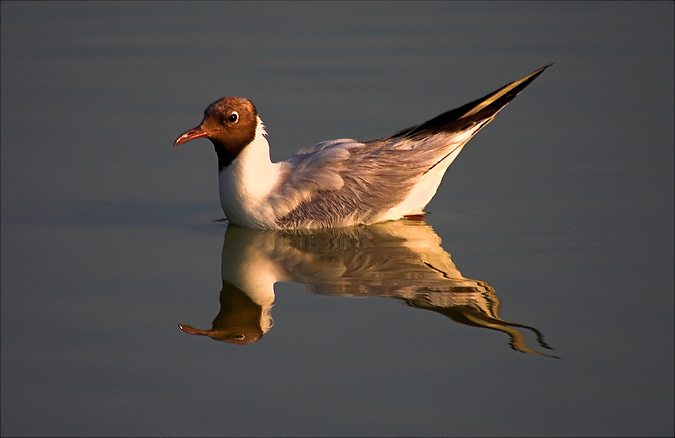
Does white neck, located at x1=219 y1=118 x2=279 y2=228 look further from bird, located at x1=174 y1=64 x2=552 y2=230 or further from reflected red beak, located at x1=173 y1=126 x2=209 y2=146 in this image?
reflected red beak, located at x1=173 y1=126 x2=209 y2=146

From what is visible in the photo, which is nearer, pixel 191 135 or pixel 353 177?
pixel 191 135

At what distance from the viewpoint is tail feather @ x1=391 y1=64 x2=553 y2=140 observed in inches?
334

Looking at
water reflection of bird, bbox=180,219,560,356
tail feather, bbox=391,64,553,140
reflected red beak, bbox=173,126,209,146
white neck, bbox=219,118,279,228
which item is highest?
tail feather, bbox=391,64,553,140

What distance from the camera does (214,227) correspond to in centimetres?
849

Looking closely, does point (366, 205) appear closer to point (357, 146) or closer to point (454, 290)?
point (357, 146)

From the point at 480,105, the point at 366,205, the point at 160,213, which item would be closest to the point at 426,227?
the point at 366,205

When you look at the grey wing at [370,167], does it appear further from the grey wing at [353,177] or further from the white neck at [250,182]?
the white neck at [250,182]

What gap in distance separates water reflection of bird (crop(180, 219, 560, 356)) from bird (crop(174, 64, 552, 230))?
0.15 m

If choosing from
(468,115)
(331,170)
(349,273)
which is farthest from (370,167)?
(349,273)

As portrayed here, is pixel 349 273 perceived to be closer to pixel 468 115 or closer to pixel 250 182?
pixel 250 182

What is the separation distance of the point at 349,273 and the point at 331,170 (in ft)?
3.93

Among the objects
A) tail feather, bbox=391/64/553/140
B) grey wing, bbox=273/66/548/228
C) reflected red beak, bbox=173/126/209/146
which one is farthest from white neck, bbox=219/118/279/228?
tail feather, bbox=391/64/553/140

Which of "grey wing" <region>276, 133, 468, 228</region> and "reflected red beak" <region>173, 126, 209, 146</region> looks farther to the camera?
"grey wing" <region>276, 133, 468, 228</region>

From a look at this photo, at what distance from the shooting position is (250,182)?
824cm
